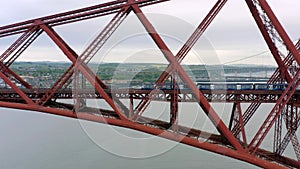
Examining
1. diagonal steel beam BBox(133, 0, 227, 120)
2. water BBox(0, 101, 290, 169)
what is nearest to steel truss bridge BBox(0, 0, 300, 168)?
diagonal steel beam BBox(133, 0, 227, 120)

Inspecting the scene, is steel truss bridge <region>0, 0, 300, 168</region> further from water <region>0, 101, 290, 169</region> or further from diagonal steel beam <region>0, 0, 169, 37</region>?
water <region>0, 101, 290, 169</region>

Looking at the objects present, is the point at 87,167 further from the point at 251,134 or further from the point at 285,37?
the point at 285,37

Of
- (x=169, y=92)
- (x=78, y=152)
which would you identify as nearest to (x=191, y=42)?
(x=169, y=92)

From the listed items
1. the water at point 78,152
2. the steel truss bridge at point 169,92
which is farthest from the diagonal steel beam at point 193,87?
the water at point 78,152

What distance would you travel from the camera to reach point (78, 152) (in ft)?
79.6

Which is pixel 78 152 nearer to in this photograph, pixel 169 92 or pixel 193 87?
pixel 169 92

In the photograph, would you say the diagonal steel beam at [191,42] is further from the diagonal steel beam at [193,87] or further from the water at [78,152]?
the water at [78,152]

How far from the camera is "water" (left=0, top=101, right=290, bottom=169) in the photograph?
22.2 meters

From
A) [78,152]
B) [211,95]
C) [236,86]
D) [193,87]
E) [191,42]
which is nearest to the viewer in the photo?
[193,87]

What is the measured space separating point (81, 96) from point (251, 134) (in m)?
19.2

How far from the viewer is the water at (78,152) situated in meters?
22.2

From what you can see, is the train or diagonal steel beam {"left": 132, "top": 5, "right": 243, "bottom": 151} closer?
diagonal steel beam {"left": 132, "top": 5, "right": 243, "bottom": 151}

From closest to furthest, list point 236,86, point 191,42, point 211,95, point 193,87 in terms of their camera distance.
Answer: point 193,87 < point 191,42 < point 211,95 < point 236,86

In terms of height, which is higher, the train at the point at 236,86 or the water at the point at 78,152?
Result: the train at the point at 236,86
